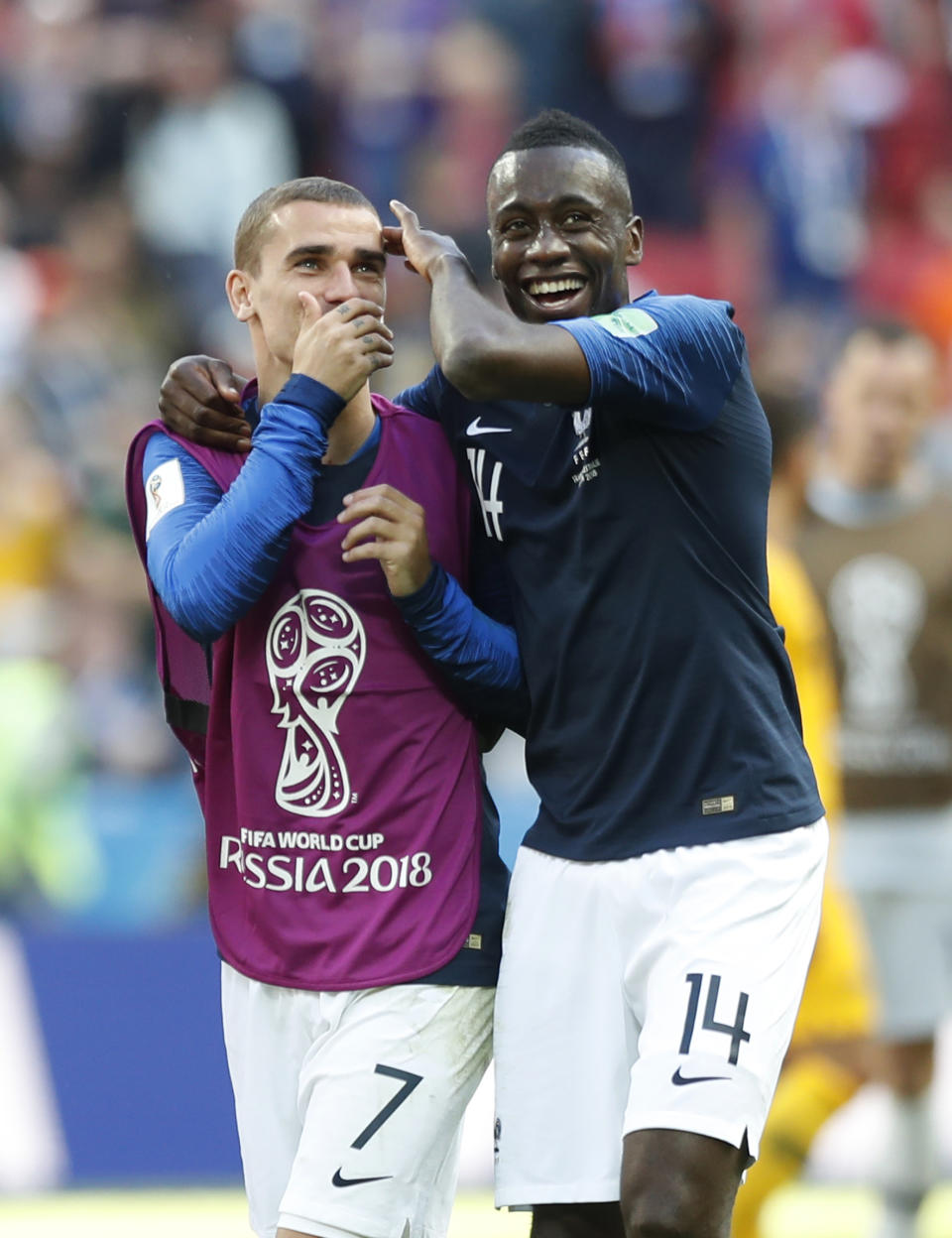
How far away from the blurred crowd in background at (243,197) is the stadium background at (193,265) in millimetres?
16

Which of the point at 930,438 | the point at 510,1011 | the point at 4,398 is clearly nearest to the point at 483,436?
the point at 510,1011

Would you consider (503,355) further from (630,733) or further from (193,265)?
(193,265)

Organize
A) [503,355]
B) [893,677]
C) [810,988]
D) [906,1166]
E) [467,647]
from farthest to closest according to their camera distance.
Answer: [893,677]
[906,1166]
[810,988]
[467,647]
[503,355]

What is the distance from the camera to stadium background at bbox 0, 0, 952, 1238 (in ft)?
23.0

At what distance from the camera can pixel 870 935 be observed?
682cm

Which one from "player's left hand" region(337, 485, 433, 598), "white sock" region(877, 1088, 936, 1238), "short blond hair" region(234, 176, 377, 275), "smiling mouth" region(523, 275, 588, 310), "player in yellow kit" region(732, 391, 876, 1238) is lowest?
"white sock" region(877, 1088, 936, 1238)

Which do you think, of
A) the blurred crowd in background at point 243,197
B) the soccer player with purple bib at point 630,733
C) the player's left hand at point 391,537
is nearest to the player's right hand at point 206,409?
the player's left hand at point 391,537

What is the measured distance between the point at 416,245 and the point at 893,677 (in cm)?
345

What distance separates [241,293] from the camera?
3928 mm

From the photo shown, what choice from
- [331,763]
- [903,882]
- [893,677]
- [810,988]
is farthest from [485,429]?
[903,882]

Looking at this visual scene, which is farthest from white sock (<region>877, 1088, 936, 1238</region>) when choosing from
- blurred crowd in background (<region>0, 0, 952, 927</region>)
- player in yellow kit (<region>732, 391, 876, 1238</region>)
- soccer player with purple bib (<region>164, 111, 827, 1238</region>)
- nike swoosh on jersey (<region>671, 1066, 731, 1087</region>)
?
nike swoosh on jersey (<region>671, 1066, 731, 1087</region>)

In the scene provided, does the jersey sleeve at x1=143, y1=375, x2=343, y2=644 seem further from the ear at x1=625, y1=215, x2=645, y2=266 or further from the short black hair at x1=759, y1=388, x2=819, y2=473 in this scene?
the short black hair at x1=759, y1=388, x2=819, y2=473

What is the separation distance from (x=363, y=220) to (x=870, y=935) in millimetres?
3825

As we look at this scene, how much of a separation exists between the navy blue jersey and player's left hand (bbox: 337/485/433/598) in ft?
0.77
